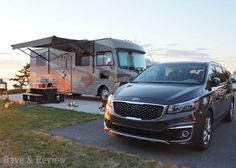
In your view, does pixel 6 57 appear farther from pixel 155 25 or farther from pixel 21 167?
pixel 21 167

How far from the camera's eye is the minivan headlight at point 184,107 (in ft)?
12.6

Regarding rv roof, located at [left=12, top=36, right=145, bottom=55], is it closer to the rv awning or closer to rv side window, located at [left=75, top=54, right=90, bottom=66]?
the rv awning

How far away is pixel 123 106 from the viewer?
421cm

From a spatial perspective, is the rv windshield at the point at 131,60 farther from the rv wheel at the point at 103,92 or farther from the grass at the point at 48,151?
the grass at the point at 48,151

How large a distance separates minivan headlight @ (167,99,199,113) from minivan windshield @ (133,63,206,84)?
2.95 feet

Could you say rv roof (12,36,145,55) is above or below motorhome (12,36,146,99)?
above

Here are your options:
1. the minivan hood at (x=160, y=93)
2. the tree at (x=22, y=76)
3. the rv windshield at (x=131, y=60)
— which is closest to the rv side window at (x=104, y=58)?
the rv windshield at (x=131, y=60)

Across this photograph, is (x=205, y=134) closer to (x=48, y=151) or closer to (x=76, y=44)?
(x=48, y=151)

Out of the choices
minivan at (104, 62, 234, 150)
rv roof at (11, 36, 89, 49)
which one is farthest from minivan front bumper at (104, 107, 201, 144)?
rv roof at (11, 36, 89, 49)

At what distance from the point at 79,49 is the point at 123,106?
8220 mm

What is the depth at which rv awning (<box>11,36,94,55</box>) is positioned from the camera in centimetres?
1050

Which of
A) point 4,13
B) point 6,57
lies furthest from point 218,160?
point 6,57

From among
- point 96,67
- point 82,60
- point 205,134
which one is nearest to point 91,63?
point 96,67

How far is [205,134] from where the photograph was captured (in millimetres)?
4301
